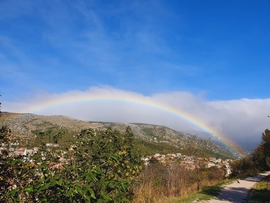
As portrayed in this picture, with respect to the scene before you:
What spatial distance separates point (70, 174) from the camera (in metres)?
4.93

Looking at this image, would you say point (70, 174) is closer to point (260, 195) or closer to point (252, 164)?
point (260, 195)

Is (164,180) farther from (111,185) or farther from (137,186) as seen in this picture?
(111,185)

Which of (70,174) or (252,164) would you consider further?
(252,164)

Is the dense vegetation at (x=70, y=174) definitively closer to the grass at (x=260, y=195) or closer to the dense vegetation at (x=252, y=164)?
the grass at (x=260, y=195)

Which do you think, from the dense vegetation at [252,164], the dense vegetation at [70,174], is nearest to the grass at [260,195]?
the dense vegetation at [70,174]

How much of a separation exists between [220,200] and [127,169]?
980 cm

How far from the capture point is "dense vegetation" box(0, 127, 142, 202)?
161 inches

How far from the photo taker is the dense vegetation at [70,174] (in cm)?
410

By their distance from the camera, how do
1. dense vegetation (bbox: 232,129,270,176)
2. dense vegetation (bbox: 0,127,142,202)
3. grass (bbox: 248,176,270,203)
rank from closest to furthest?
1. dense vegetation (bbox: 0,127,142,202)
2. grass (bbox: 248,176,270,203)
3. dense vegetation (bbox: 232,129,270,176)

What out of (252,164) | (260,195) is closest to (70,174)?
(260,195)

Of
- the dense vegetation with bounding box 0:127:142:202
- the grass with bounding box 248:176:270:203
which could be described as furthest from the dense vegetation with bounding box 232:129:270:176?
the dense vegetation with bounding box 0:127:142:202

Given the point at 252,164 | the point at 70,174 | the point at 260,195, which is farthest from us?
the point at 252,164

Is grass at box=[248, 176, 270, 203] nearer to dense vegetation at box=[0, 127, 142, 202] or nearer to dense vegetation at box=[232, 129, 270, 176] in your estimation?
dense vegetation at box=[0, 127, 142, 202]

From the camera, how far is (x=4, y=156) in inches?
201
